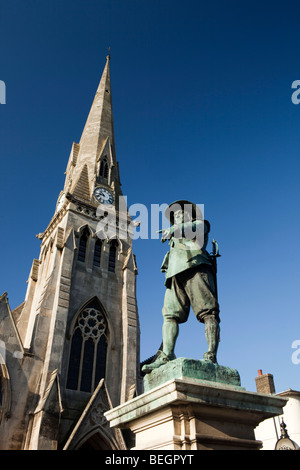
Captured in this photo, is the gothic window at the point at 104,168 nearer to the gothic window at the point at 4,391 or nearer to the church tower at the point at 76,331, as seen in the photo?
the church tower at the point at 76,331

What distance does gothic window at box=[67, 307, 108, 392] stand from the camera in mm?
21125

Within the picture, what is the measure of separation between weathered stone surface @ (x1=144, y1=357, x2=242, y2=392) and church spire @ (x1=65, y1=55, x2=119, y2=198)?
85.3 feet

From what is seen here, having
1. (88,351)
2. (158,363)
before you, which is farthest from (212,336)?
(88,351)

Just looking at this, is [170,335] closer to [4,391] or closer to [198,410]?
[198,410]

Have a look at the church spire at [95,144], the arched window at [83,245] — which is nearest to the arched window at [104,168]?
the church spire at [95,144]

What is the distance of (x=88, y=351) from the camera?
22328 mm

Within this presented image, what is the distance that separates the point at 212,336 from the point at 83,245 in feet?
72.7

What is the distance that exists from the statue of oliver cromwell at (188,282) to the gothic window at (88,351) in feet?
57.3

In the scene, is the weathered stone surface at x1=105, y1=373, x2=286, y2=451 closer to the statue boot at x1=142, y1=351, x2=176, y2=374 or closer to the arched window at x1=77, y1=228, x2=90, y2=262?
the statue boot at x1=142, y1=351, x2=176, y2=374

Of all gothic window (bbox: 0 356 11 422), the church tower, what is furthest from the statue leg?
gothic window (bbox: 0 356 11 422)

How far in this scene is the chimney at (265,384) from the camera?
73.3 ft

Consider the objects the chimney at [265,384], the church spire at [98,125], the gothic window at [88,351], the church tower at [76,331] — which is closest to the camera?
the church tower at [76,331]

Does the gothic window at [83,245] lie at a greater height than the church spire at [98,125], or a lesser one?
Result: lesser
